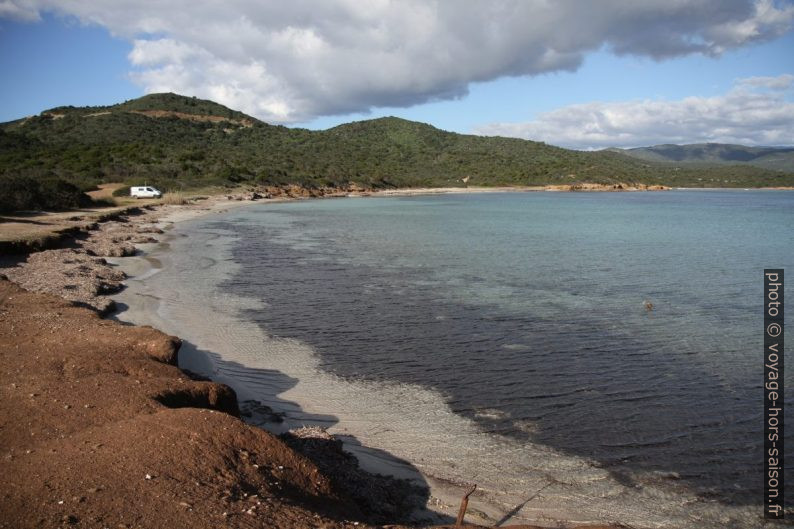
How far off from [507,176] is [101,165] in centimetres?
7388

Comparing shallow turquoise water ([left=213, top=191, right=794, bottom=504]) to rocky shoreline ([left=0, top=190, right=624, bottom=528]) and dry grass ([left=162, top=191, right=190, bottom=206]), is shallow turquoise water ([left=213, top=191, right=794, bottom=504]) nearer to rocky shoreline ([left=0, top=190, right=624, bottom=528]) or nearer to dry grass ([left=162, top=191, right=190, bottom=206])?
rocky shoreline ([left=0, top=190, right=624, bottom=528])

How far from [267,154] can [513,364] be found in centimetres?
9230

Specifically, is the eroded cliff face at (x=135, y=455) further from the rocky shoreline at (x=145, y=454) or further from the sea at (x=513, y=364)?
the sea at (x=513, y=364)

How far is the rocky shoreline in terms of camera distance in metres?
4.23

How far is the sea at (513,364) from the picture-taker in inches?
260

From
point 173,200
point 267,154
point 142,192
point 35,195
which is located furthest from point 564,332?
point 267,154

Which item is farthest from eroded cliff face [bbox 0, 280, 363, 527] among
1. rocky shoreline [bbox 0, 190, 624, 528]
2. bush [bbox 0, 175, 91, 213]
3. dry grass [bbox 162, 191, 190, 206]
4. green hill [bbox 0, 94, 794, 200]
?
green hill [bbox 0, 94, 794, 200]

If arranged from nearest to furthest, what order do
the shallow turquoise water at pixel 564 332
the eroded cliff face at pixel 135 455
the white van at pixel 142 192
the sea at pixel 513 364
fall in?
the eroded cliff face at pixel 135 455 < the sea at pixel 513 364 < the shallow turquoise water at pixel 564 332 < the white van at pixel 142 192

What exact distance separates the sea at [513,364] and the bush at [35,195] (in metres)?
10.7

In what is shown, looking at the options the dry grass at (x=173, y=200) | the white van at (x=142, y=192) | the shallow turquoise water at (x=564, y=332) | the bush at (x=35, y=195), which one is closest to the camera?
the shallow turquoise water at (x=564, y=332)

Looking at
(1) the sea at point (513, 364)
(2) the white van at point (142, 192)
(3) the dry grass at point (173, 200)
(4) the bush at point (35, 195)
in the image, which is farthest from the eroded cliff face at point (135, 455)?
(2) the white van at point (142, 192)

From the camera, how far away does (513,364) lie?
10414 mm

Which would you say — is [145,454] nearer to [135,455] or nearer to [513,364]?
[135,455]

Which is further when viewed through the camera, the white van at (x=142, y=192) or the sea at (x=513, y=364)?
the white van at (x=142, y=192)
